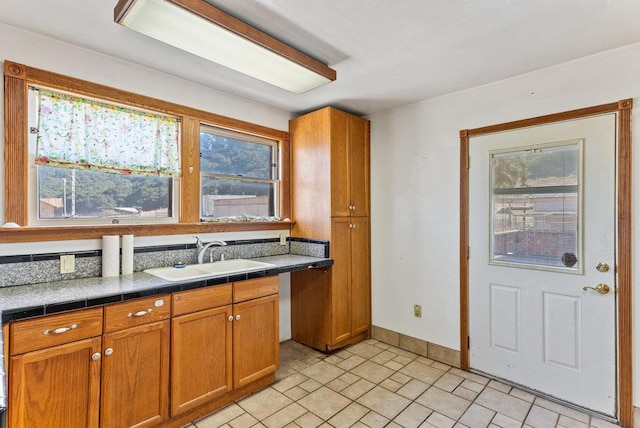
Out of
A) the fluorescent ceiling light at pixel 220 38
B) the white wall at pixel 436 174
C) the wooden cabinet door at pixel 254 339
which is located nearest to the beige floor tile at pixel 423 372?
the white wall at pixel 436 174

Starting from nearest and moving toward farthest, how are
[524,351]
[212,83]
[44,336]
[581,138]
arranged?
[44,336], [581,138], [524,351], [212,83]

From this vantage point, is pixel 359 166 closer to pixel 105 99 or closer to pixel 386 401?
pixel 386 401

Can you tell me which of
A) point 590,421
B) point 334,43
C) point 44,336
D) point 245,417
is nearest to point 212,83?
point 334,43

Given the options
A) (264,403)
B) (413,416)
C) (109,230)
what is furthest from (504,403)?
(109,230)

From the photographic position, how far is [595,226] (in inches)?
83.5

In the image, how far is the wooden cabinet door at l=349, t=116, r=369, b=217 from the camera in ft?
10.5

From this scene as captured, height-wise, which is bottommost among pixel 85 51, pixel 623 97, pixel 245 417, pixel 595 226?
pixel 245 417

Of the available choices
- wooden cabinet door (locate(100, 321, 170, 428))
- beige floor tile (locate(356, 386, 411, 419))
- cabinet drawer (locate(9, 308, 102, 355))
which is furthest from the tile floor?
cabinet drawer (locate(9, 308, 102, 355))

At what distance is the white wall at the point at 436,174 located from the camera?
6.91ft

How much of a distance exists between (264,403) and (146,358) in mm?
874

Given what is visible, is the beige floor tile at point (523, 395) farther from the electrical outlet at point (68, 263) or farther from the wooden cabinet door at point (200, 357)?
the electrical outlet at point (68, 263)

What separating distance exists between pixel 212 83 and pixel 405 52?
152 centimetres

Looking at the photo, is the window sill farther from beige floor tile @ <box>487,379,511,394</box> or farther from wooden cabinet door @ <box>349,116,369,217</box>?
beige floor tile @ <box>487,379,511,394</box>

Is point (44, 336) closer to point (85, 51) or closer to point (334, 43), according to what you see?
point (85, 51)
